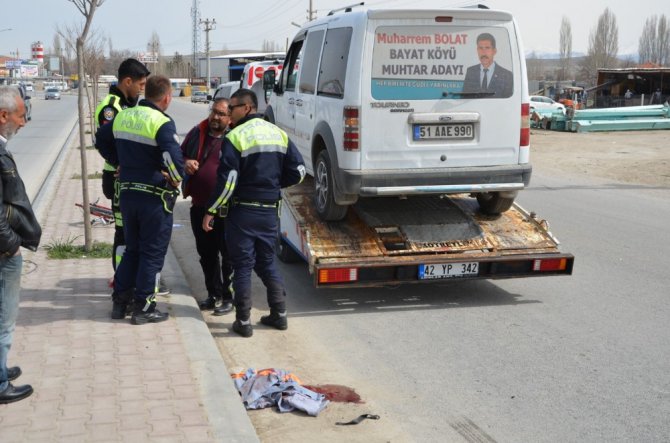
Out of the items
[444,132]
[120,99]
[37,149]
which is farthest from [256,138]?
[37,149]

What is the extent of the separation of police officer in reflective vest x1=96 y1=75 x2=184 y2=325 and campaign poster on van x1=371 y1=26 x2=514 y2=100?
2048 millimetres

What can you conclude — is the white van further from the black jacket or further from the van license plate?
the black jacket

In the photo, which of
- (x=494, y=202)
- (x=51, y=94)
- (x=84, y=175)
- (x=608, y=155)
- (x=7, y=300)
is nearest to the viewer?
(x=7, y=300)

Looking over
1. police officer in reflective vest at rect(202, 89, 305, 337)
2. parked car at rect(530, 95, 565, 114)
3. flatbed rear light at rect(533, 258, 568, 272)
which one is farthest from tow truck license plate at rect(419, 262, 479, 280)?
parked car at rect(530, 95, 565, 114)

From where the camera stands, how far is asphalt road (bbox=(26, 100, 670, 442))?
487cm

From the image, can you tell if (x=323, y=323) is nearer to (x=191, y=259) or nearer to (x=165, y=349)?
(x=165, y=349)

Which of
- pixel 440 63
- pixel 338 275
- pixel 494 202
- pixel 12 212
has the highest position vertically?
pixel 440 63

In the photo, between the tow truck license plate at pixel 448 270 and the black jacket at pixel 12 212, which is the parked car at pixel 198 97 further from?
the black jacket at pixel 12 212

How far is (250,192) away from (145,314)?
4.23 ft

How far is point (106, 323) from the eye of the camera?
6367mm

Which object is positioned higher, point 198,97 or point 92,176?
point 198,97

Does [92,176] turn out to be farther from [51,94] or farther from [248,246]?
[51,94]

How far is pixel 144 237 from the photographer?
20.8 feet

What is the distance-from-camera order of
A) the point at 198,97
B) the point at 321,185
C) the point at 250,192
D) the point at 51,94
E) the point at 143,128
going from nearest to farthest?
1. the point at 143,128
2. the point at 250,192
3. the point at 321,185
4. the point at 198,97
5. the point at 51,94
